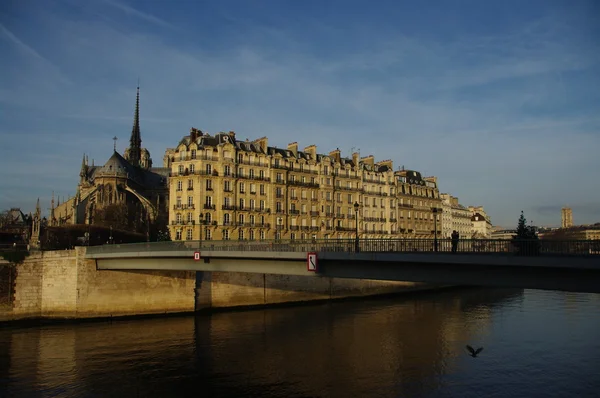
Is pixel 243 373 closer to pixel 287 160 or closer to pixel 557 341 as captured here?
pixel 557 341

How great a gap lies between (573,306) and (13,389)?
1928 inches

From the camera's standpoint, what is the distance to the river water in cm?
2603

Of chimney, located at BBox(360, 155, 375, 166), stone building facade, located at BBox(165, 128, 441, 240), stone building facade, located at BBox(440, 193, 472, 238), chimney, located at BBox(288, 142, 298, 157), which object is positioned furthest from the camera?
stone building facade, located at BBox(440, 193, 472, 238)

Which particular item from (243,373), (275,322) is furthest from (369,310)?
(243,373)

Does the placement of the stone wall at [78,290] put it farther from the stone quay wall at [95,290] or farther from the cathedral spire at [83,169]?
the cathedral spire at [83,169]

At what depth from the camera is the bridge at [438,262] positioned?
2006cm

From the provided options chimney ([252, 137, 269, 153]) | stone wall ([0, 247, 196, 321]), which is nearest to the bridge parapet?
stone wall ([0, 247, 196, 321])

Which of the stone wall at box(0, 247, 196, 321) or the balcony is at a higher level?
the balcony

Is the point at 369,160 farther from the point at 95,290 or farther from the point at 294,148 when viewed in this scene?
the point at 95,290

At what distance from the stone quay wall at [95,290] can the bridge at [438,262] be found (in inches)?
398

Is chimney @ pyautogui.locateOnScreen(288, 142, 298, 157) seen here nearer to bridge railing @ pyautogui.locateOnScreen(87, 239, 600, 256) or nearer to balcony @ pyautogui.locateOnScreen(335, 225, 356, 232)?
balcony @ pyautogui.locateOnScreen(335, 225, 356, 232)

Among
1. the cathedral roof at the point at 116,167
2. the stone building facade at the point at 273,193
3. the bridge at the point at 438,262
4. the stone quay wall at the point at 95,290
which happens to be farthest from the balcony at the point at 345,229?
the cathedral roof at the point at 116,167

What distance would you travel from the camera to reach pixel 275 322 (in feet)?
147

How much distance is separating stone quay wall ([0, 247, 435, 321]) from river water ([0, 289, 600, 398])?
2162 millimetres
